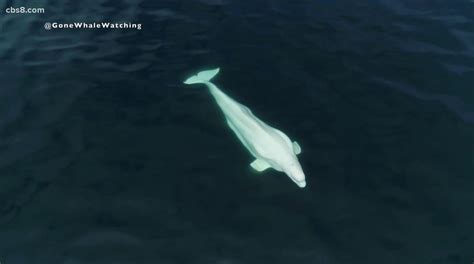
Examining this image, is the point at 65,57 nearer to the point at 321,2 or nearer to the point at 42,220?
the point at 42,220

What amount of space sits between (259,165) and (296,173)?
4.89 feet

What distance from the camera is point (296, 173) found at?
14.8 m

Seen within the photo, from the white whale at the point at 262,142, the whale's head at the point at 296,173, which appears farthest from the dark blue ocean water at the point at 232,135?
the white whale at the point at 262,142

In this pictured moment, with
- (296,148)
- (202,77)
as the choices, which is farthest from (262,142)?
(202,77)

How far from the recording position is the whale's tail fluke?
1907 cm

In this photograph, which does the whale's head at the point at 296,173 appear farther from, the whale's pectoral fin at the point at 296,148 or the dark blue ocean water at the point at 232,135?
the whale's pectoral fin at the point at 296,148

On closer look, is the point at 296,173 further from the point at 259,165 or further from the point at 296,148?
the point at 296,148

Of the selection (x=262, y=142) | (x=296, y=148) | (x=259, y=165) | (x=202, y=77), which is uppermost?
(x=202, y=77)

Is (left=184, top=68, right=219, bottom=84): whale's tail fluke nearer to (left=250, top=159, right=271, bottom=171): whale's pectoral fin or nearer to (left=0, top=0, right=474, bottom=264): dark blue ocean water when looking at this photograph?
(left=0, top=0, right=474, bottom=264): dark blue ocean water

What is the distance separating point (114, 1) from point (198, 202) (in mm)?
16369

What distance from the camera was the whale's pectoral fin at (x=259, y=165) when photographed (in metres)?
15.5

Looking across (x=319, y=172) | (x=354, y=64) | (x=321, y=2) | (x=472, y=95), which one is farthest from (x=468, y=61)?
(x=319, y=172)

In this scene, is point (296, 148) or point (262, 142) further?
point (296, 148)

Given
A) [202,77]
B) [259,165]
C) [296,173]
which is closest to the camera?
[296,173]
